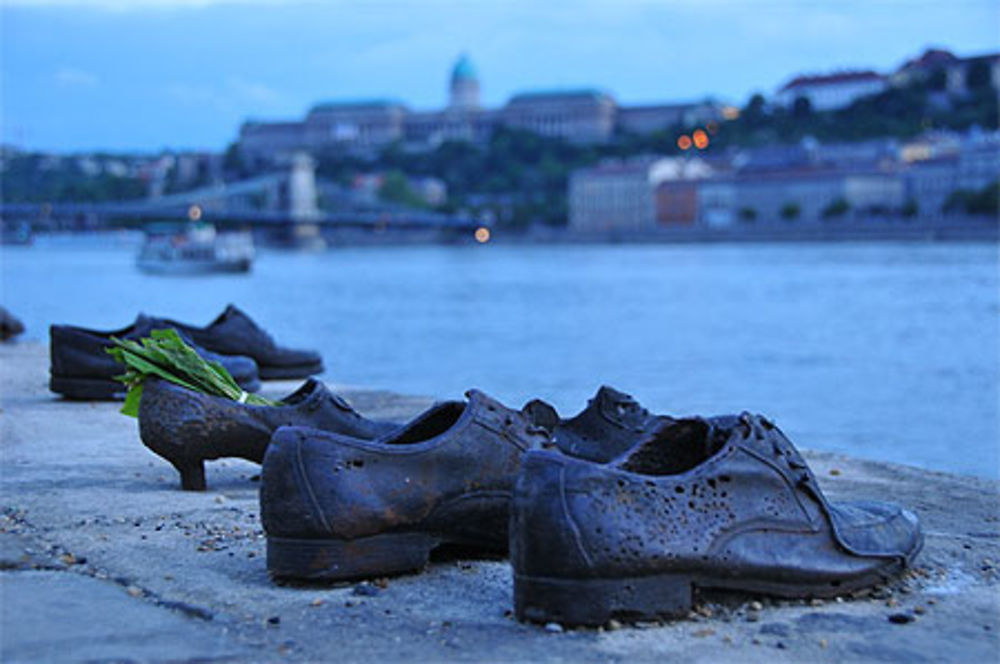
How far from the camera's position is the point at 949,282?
4738 centimetres

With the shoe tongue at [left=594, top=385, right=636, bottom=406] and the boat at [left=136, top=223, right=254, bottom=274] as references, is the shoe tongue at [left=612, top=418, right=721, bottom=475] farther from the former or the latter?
the boat at [left=136, top=223, right=254, bottom=274]

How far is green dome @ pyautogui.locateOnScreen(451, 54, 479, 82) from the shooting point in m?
188

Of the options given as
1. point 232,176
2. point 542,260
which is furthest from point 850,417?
point 232,176

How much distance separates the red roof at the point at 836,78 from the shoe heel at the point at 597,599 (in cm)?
16088

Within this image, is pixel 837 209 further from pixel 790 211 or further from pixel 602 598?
pixel 602 598

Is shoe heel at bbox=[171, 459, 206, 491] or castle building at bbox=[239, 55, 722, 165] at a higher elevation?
castle building at bbox=[239, 55, 722, 165]

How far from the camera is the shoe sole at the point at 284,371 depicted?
9188 millimetres

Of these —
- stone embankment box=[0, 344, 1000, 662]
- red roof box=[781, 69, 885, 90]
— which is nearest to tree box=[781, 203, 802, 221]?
red roof box=[781, 69, 885, 90]

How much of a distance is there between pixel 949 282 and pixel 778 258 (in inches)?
1270

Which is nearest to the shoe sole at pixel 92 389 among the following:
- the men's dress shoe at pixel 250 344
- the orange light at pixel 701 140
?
the men's dress shoe at pixel 250 344

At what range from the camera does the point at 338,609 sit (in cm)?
363

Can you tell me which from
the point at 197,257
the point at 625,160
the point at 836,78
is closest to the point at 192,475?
the point at 197,257

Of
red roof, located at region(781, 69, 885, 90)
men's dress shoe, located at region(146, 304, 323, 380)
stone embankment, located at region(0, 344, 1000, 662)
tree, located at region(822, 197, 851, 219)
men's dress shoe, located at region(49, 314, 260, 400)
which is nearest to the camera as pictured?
stone embankment, located at region(0, 344, 1000, 662)

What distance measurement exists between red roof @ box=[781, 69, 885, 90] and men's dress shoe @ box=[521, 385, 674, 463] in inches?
6288
